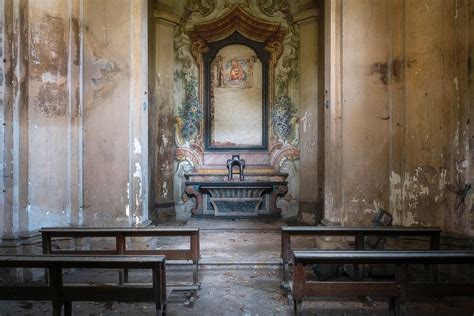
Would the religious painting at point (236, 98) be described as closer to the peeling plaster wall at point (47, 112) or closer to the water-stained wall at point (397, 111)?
the water-stained wall at point (397, 111)

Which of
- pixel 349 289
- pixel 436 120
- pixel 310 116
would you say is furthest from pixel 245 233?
pixel 349 289

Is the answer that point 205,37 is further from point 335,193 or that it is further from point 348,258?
point 348,258

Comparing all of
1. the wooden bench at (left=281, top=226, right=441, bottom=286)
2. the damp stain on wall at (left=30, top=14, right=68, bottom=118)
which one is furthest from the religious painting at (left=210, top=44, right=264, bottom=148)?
the wooden bench at (left=281, top=226, right=441, bottom=286)

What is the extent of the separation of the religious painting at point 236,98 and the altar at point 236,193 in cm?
94

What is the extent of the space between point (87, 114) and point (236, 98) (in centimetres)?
446

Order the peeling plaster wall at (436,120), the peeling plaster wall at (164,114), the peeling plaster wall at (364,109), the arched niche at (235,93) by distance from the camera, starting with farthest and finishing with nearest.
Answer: the arched niche at (235,93)
the peeling plaster wall at (164,114)
the peeling plaster wall at (364,109)
the peeling plaster wall at (436,120)

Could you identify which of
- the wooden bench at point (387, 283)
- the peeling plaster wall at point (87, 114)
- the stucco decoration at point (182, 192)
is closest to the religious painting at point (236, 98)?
the stucco decoration at point (182, 192)

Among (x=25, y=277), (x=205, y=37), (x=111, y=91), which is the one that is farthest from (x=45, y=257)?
(x=205, y=37)

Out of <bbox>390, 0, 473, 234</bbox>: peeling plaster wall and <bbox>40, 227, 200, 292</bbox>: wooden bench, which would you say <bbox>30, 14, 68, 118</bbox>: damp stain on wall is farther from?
<bbox>390, 0, 473, 234</bbox>: peeling plaster wall

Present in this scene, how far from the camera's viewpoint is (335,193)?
554cm

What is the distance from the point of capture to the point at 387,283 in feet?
10.2

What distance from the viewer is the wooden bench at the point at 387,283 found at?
3012mm

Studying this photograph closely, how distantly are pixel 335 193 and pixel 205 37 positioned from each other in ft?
17.7

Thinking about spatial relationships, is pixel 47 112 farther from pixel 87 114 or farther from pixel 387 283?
pixel 387 283
